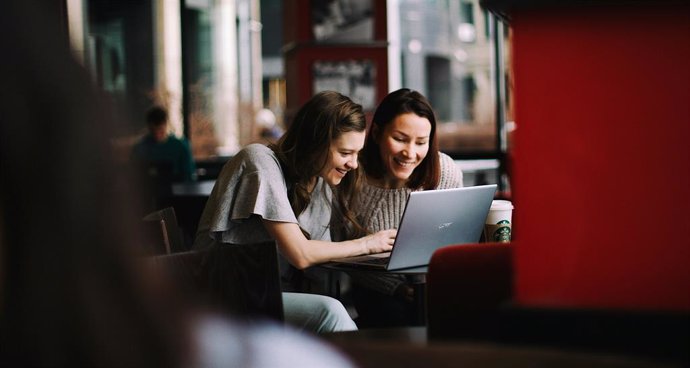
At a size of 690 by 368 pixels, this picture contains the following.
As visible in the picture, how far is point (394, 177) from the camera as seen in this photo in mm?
3588

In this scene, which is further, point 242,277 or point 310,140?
point 310,140

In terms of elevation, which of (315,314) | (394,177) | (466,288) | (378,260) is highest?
(394,177)

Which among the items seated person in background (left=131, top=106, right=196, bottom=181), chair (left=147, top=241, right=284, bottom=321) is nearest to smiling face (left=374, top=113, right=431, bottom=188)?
chair (left=147, top=241, right=284, bottom=321)

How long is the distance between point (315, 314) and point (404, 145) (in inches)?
39.8

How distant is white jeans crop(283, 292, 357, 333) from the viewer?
2.67 m

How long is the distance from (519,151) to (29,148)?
0.68m

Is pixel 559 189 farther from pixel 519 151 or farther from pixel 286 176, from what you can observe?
pixel 286 176

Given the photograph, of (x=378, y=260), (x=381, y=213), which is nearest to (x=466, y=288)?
(x=378, y=260)

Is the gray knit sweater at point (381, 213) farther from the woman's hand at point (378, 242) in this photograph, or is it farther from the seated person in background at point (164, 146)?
the seated person in background at point (164, 146)

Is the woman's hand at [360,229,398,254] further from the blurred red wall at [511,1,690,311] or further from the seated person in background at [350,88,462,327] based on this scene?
the blurred red wall at [511,1,690,311]

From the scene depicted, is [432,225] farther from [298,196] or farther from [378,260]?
[298,196]

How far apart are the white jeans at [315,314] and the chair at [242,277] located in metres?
0.48

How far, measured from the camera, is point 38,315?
942mm

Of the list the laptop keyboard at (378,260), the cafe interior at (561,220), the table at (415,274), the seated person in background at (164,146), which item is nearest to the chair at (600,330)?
the cafe interior at (561,220)
